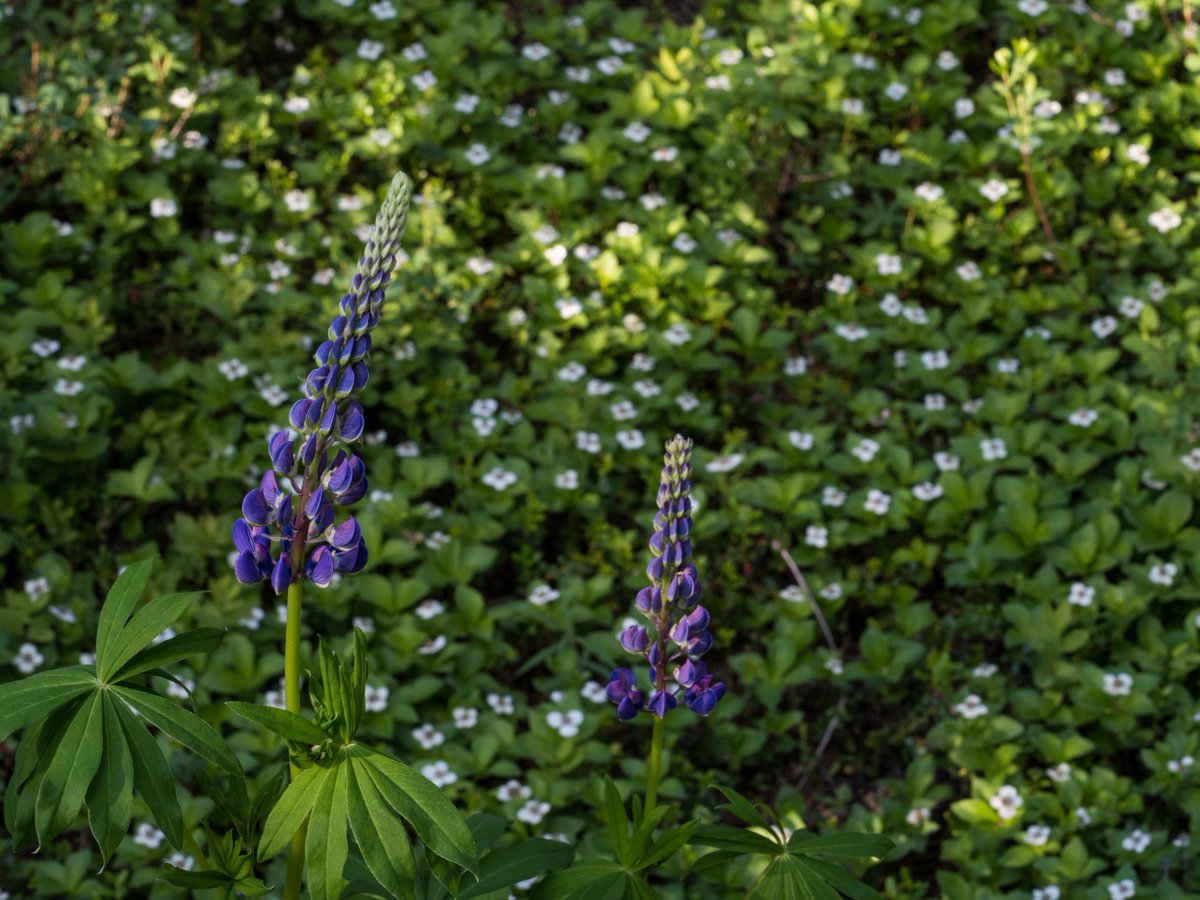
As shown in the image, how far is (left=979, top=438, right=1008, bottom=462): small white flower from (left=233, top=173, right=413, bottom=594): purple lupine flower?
10.2ft

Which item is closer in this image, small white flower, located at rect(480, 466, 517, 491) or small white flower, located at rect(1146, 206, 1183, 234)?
small white flower, located at rect(480, 466, 517, 491)

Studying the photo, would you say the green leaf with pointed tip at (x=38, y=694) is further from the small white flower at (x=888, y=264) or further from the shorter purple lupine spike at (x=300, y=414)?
the small white flower at (x=888, y=264)

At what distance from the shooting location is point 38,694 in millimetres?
1886

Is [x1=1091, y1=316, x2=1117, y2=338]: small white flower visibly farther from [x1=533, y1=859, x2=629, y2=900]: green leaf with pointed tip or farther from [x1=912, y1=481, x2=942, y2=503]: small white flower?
[x1=533, y1=859, x2=629, y2=900]: green leaf with pointed tip

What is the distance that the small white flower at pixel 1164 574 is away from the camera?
4160mm

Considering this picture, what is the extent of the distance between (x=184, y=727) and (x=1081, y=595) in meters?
3.11

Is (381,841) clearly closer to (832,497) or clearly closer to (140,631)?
(140,631)

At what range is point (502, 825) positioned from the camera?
2201 millimetres

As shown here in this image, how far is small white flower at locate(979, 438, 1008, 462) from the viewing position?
4621 mm

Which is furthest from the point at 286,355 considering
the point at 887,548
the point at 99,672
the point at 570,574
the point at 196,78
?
the point at 99,672

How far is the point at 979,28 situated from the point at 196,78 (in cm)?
377

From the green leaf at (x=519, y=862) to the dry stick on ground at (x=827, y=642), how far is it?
1.99 metres

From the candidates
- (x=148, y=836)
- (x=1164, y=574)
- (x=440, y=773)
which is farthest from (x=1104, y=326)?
(x=148, y=836)

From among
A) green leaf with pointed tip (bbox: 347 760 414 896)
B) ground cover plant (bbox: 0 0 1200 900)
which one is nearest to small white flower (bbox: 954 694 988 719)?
ground cover plant (bbox: 0 0 1200 900)
